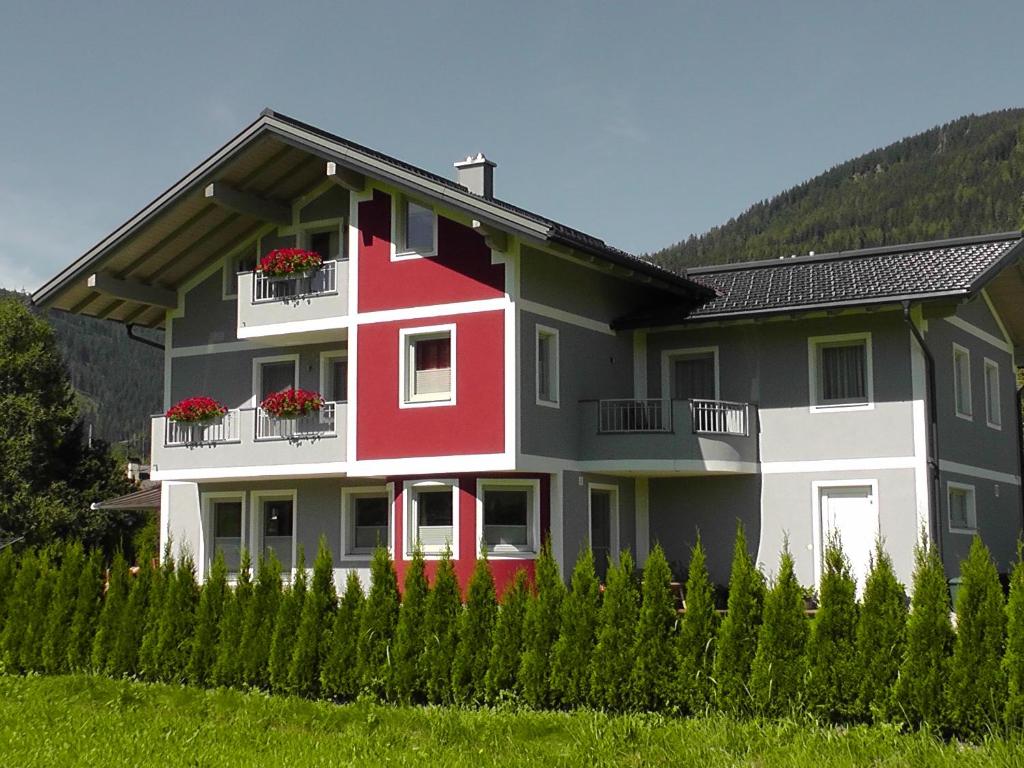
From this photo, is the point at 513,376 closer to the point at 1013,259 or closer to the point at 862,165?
the point at 1013,259

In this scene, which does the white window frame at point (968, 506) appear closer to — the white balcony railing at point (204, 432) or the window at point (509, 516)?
the window at point (509, 516)

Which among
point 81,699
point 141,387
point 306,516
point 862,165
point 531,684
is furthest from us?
point 141,387

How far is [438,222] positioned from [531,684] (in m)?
9.21

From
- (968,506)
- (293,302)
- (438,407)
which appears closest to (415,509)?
(438,407)

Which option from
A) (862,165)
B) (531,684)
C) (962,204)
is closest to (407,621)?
(531,684)

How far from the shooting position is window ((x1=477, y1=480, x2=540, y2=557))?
19.9m

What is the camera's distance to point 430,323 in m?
20.2

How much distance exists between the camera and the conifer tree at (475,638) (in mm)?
13516

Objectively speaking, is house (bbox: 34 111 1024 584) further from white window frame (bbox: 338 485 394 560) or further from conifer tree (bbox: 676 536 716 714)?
conifer tree (bbox: 676 536 716 714)

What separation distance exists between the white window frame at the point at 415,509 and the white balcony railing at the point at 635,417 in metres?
2.61

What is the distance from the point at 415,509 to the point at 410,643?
255 inches

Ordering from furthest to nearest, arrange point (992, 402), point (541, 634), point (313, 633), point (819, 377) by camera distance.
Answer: point (992, 402) < point (819, 377) < point (313, 633) < point (541, 634)

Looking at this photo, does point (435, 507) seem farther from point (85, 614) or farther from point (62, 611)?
point (62, 611)

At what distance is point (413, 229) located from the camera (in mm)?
20859
